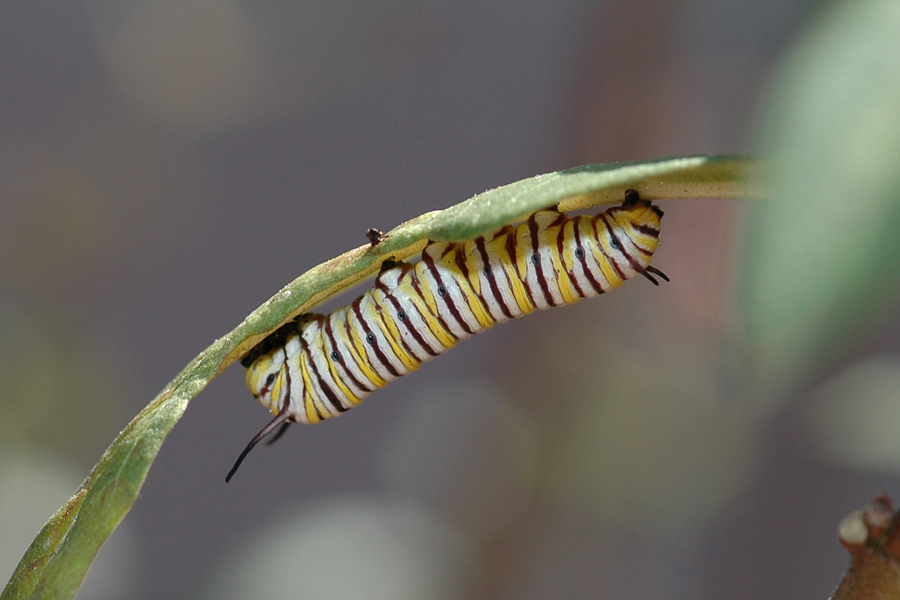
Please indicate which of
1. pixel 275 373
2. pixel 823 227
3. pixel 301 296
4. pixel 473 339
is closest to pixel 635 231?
pixel 301 296

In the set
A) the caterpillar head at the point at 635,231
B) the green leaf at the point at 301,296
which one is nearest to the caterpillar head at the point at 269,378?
the green leaf at the point at 301,296

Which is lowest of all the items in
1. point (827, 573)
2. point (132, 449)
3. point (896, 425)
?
point (827, 573)

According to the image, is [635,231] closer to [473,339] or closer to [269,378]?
[269,378]

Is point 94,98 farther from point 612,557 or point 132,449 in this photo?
point 132,449

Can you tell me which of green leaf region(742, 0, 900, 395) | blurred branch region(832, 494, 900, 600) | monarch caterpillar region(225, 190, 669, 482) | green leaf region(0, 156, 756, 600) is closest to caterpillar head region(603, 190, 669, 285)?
monarch caterpillar region(225, 190, 669, 482)

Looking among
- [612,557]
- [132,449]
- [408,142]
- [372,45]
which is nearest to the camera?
[132,449]

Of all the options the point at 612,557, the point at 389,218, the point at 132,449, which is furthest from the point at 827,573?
the point at 132,449

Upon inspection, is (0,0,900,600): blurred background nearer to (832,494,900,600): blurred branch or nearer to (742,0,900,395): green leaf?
(742,0,900,395): green leaf
